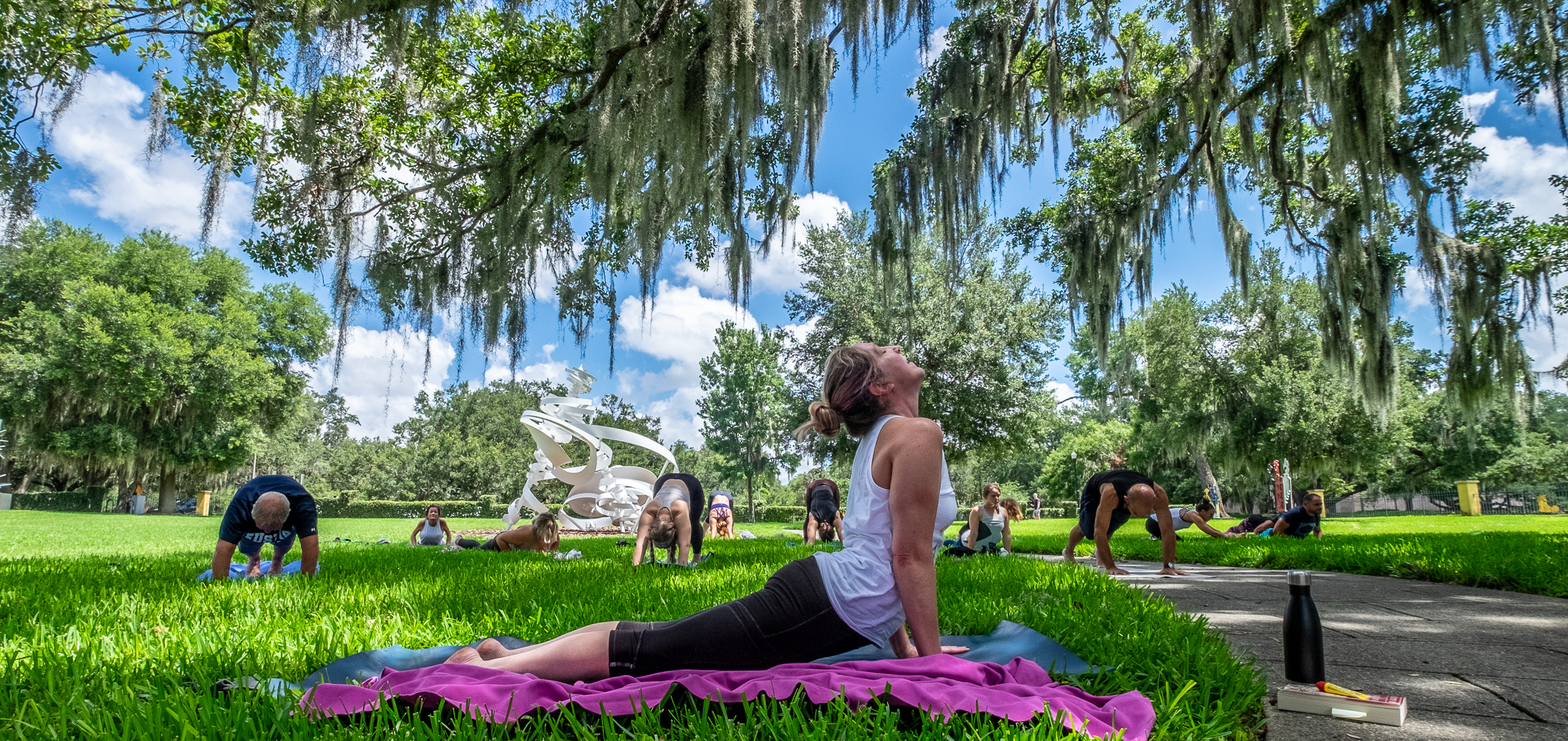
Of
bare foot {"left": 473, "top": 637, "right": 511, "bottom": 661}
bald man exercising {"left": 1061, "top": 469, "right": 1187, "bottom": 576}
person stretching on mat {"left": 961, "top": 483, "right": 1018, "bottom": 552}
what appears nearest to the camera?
bare foot {"left": 473, "top": 637, "right": 511, "bottom": 661}

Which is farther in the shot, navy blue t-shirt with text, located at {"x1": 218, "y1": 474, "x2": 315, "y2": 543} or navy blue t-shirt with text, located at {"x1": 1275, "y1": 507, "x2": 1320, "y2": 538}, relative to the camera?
navy blue t-shirt with text, located at {"x1": 1275, "y1": 507, "x2": 1320, "y2": 538}

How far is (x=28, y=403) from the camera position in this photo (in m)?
23.8

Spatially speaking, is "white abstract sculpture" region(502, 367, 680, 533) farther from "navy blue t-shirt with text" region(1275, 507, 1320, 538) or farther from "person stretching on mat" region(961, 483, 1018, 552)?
"navy blue t-shirt with text" region(1275, 507, 1320, 538)

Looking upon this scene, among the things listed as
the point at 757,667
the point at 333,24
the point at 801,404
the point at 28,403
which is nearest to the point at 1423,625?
the point at 757,667

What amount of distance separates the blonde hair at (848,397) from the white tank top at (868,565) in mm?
126

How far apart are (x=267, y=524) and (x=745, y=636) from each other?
4.03m

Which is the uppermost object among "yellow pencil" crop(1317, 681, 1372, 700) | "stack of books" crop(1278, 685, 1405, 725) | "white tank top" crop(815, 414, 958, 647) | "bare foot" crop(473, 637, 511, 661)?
"white tank top" crop(815, 414, 958, 647)

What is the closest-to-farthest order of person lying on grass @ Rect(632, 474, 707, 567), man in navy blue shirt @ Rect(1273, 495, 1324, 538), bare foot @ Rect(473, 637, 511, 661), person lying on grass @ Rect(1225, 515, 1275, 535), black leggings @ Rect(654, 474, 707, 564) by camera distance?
bare foot @ Rect(473, 637, 511, 661), person lying on grass @ Rect(632, 474, 707, 567), black leggings @ Rect(654, 474, 707, 564), man in navy blue shirt @ Rect(1273, 495, 1324, 538), person lying on grass @ Rect(1225, 515, 1275, 535)

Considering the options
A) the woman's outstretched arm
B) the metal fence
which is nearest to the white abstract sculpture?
the woman's outstretched arm

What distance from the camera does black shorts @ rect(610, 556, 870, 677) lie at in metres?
1.97

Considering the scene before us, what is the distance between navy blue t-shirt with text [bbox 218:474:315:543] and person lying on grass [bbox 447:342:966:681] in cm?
354

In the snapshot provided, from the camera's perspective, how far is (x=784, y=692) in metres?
1.81

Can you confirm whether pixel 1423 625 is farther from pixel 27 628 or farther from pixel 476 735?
pixel 27 628

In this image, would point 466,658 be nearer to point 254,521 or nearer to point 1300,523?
point 254,521
